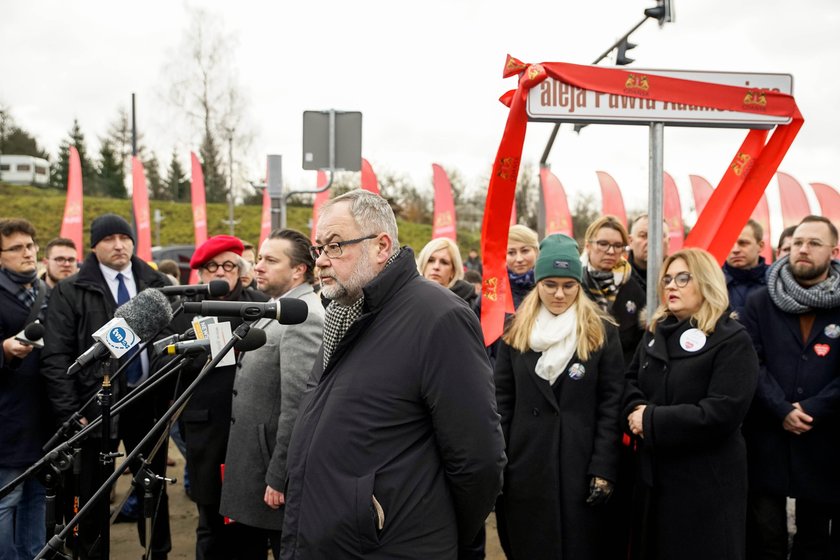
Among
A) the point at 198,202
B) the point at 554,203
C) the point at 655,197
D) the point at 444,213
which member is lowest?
the point at 655,197

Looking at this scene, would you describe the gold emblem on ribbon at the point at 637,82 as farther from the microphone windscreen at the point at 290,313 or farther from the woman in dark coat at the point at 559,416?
the microphone windscreen at the point at 290,313

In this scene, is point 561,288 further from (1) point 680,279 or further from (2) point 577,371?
(1) point 680,279

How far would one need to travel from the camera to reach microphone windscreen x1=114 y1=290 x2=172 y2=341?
8.18 feet

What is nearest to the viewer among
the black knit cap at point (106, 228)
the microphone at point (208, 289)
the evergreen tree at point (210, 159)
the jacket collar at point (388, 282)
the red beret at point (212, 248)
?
the jacket collar at point (388, 282)

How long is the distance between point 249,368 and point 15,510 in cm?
178

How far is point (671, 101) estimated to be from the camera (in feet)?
12.0

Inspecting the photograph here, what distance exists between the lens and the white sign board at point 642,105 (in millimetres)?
3596

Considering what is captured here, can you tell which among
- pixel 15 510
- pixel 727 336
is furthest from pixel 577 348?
pixel 15 510

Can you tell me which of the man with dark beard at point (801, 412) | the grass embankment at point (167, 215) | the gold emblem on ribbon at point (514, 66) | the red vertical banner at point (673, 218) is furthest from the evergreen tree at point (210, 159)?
the man with dark beard at point (801, 412)

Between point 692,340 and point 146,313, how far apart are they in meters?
2.58

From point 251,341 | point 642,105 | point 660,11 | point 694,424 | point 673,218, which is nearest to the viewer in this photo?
point 251,341

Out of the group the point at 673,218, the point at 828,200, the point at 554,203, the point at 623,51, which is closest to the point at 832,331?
the point at 623,51

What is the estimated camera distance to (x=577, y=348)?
3443 millimetres

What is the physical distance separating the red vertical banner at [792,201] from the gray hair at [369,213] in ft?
48.1
